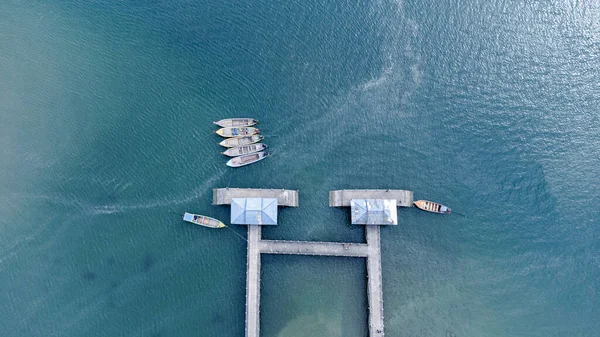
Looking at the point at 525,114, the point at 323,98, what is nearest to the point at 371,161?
the point at 323,98

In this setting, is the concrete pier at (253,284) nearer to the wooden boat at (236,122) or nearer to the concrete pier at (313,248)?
the concrete pier at (313,248)

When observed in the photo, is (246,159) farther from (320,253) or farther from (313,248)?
(320,253)

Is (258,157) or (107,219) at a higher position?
(258,157)

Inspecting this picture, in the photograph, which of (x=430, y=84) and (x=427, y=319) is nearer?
(x=427, y=319)

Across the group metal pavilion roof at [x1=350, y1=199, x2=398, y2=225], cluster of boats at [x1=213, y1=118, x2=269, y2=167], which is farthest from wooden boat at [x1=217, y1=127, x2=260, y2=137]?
metal pavilion roof at [x1=350, y1=199, x2=398, y2=225]

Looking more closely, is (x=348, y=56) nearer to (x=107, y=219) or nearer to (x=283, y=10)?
(x=283, y=10)

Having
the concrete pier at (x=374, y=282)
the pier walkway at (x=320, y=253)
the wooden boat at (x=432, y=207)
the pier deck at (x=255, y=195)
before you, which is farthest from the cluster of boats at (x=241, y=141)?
the wooden boat at (x=432, y=207)
